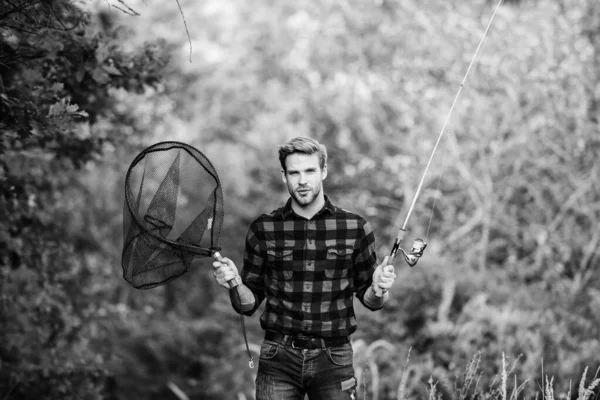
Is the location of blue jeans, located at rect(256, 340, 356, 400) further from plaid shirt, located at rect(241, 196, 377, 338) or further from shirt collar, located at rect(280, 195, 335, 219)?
shirt collar, located at rect(280, 195, 335, 219)

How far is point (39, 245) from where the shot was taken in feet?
18.9

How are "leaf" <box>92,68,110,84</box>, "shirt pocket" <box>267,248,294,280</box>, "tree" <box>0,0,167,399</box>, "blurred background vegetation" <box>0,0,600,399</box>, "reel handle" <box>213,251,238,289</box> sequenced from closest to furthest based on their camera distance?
"reel handle" <box>213,251,238,289</box> → "shirt pocket" <box>267,248,294,280</box> → "tree" <box>0,0,167,399</box> → "leaf" <box>92,68,110,84</box> → "blurred background vegetation" <box>0,0,600,399</box>

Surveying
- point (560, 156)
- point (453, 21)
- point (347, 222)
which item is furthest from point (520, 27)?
point (347, 222)

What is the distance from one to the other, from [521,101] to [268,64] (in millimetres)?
6272

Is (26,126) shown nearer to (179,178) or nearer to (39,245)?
(179,178)

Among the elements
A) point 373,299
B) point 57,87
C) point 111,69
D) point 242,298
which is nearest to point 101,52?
point 111,69

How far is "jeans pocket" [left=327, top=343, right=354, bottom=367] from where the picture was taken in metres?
3.08

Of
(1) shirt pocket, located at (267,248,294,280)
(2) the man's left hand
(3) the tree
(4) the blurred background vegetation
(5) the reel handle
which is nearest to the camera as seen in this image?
(2) the man's left hand

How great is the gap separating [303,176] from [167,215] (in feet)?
2.33

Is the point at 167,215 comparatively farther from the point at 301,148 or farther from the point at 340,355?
the point at 340,355

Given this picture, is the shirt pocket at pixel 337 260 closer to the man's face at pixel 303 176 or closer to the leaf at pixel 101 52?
the man's face at pixel 303 176

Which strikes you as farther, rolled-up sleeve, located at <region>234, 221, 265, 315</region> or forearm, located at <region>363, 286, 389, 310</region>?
rolled-up sleeve, located at <region>234, 221, 265, 315</region>

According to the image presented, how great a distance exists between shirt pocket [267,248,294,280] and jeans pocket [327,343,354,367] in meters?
0.40

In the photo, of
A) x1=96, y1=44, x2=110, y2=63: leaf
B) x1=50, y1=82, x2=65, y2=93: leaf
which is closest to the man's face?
x1=50, y1=82, x2=65, y2=93: leaf
